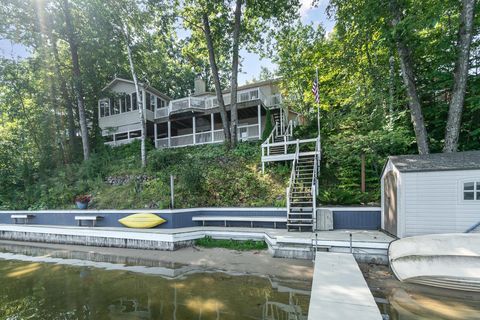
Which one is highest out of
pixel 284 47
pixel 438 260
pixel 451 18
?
pixel 284 47

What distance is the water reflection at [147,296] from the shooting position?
442cm

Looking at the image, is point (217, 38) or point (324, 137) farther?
point (217, 38)

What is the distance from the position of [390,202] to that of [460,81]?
5.26 m

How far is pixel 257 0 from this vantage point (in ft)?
52.2

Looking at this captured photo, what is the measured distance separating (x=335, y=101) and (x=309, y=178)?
8586 mm

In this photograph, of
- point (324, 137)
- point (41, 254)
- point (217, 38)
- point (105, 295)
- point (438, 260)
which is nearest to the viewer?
point (438, 260)

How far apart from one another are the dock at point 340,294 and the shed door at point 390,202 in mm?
2248

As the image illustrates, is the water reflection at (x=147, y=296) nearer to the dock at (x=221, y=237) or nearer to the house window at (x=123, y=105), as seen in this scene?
the dock at (x=221, y=237)

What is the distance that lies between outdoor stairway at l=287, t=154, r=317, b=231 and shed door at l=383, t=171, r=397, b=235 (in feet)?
6.95

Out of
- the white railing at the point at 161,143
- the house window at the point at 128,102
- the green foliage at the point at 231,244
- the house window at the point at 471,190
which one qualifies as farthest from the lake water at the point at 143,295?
the house window at the point at 128,102

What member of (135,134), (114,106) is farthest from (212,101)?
(114,106)

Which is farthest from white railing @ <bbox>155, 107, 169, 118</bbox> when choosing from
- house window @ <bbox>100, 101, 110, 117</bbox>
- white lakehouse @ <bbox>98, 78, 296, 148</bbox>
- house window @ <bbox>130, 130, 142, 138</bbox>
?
house window @ <bbox>100, 101, 110, 117</bbox>

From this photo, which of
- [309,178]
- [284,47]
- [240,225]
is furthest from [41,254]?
[284,47]

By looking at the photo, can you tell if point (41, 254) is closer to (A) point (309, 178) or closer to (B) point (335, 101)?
(A) point (309, 178)
